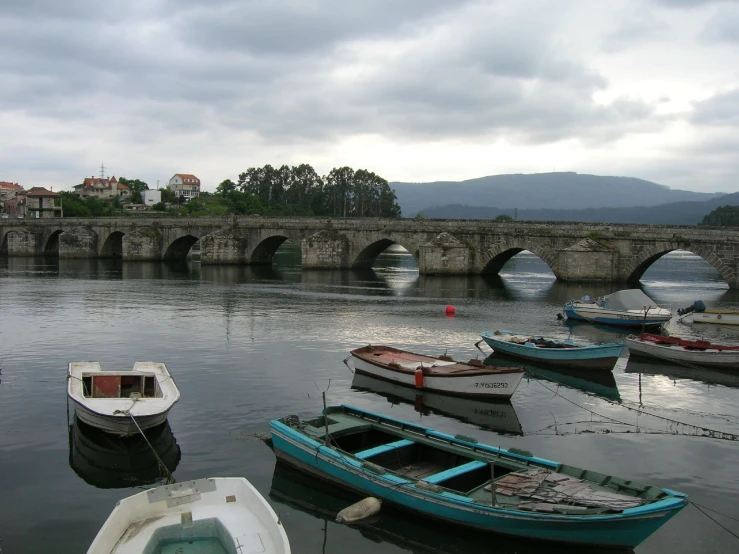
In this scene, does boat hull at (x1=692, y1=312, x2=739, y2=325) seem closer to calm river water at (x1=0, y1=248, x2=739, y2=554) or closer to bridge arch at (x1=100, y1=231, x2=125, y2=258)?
calm river water at (x1=0, y1=248, x2=739, y2=554)

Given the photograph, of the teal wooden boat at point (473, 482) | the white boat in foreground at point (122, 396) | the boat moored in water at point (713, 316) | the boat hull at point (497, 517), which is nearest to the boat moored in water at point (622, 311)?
the boat moored in water at point (713, 316)

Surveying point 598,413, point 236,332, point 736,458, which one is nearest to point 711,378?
point 598,413

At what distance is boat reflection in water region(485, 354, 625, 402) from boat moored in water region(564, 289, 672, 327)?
337 inches

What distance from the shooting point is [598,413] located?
59.2 ft

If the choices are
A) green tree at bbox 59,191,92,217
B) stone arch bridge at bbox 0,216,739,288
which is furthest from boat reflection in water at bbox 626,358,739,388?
green tree at bbox 59,191,92,217

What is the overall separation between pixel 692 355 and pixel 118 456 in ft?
61.0

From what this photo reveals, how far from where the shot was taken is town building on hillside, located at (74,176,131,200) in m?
167

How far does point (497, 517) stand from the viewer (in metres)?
10.3

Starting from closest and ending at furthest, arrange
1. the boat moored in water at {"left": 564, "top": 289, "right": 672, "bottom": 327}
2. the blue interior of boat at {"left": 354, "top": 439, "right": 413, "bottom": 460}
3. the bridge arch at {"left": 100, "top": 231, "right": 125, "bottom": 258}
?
the blue interior of boat at {"left": 354, "top": 439, "right": 413, "bottom": 460}
the boat moored in water at {"left": 564, "top": 289, "right": 672, "bottom": 327}
the bridge arch at {"left": 100, "top": 231, "right": 125, "bottom": 258}

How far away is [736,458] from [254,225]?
5824cm

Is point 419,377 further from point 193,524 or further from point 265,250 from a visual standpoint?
point 265,250

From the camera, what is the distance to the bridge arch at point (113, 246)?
266ft

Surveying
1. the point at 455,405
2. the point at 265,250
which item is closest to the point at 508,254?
the point at 265,250

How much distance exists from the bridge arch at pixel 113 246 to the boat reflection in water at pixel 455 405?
6716cm
